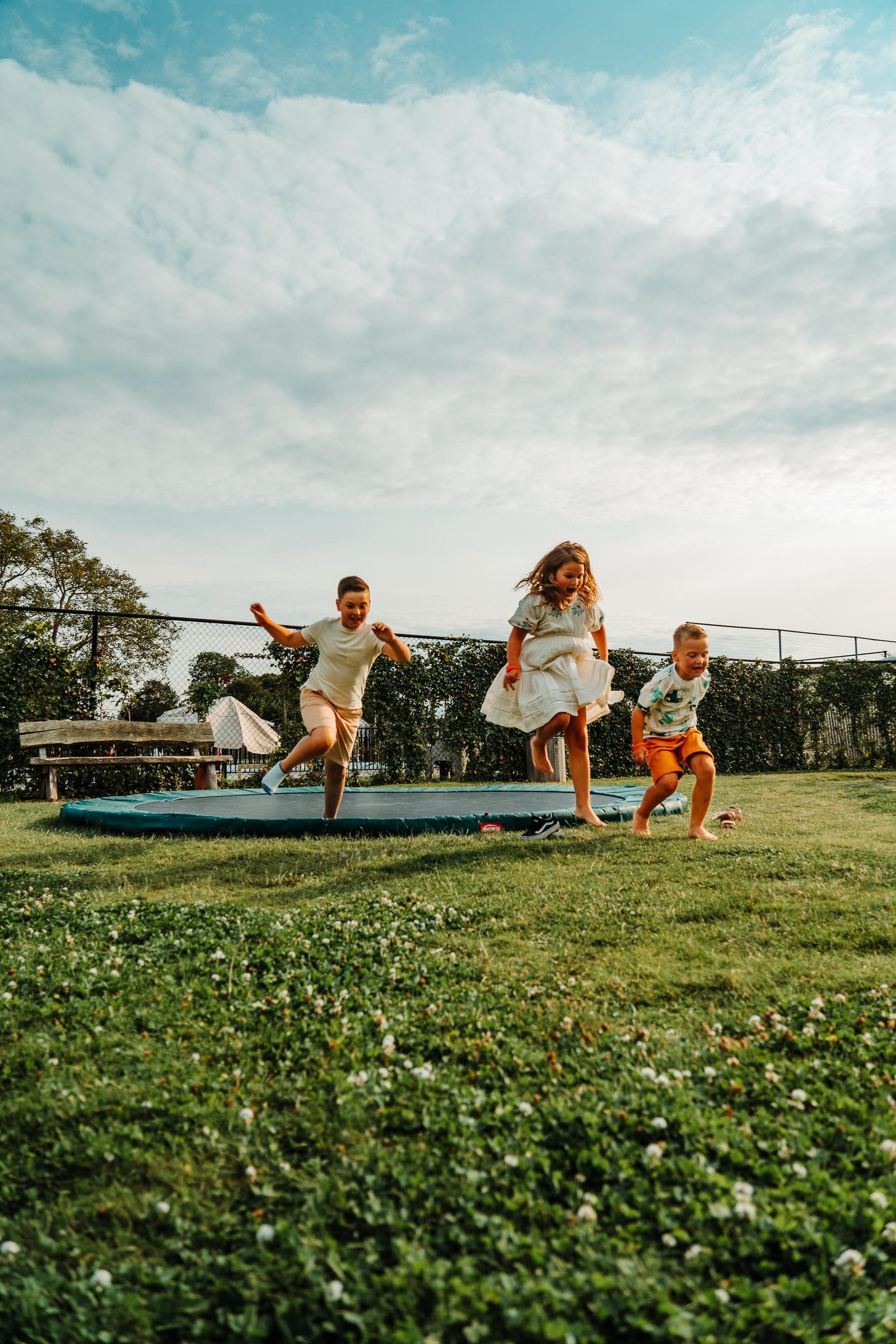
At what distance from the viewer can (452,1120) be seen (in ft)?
4.86

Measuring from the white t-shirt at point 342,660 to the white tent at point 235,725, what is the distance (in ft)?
16.4

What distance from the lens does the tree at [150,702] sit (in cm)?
901

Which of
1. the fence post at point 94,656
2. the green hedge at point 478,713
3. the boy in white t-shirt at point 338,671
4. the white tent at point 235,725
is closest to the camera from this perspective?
the boy in white t-shirt at point 338,671

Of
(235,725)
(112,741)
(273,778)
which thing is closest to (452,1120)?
(273,778)

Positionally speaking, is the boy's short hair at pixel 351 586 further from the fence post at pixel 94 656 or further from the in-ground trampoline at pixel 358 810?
the fence post at pixel 94 656

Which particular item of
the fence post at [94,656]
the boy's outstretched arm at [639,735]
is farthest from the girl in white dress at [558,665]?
the fence post at [94,656]

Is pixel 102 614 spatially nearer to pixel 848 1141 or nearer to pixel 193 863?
pixel 193 863

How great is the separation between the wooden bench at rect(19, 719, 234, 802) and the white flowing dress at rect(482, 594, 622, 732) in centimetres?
450

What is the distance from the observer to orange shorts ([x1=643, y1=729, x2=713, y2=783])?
451 cm

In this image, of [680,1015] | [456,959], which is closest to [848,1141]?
[680,1015]

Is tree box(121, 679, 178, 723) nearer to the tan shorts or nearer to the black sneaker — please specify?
the tan shorts

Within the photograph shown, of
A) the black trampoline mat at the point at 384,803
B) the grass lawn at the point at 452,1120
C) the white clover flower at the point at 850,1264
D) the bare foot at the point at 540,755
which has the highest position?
the bare foot at the point at 540,755

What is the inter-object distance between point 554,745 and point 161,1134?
8.36 m

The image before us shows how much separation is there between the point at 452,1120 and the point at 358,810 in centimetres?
432
